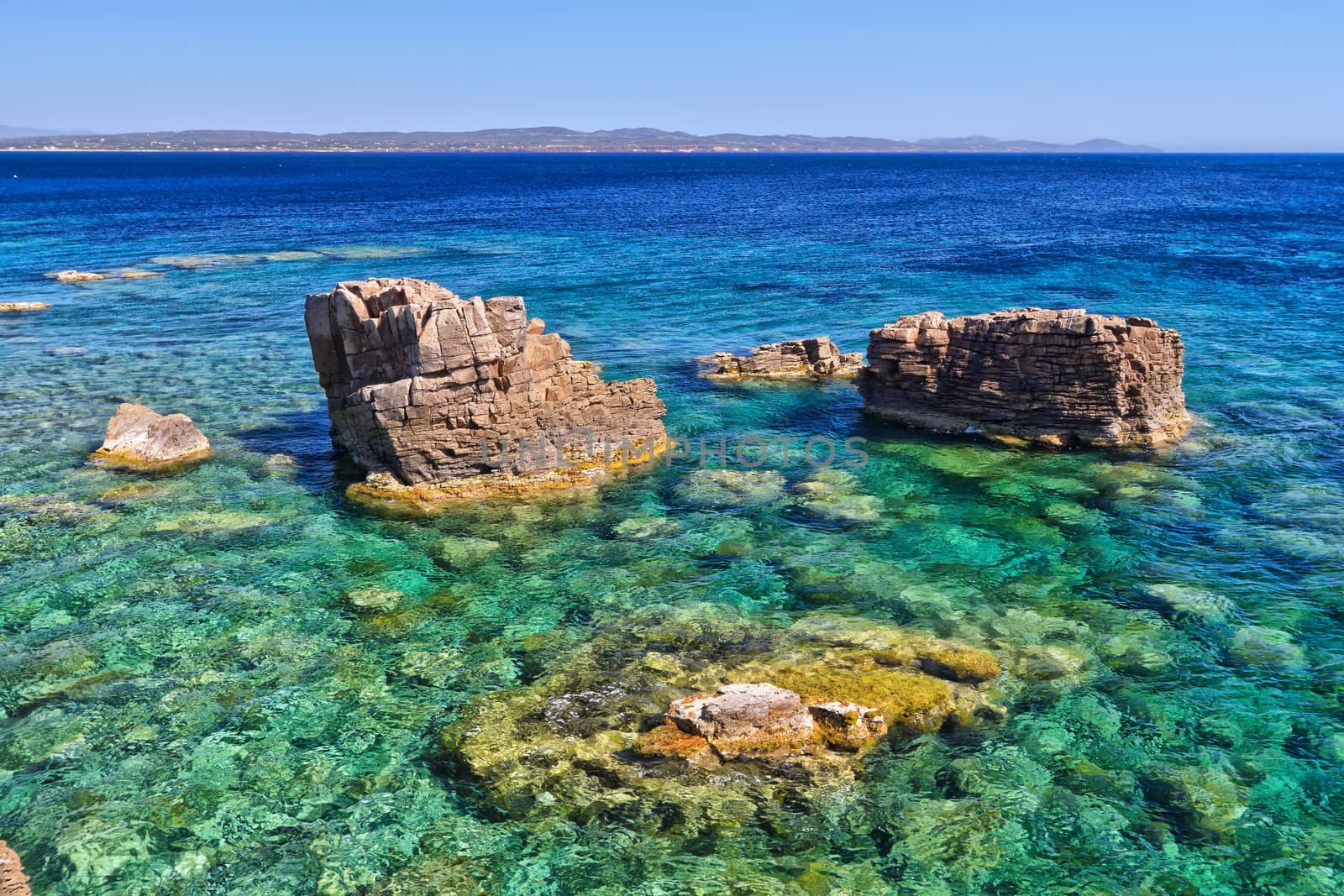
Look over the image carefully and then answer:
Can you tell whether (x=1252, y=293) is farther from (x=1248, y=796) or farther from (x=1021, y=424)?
(x=1248, y=796)

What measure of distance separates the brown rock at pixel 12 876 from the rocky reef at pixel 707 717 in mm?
6072

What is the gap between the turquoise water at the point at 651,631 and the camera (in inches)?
568

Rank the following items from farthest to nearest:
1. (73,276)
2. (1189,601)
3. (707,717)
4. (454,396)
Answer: (73,276)
(454,396)
(1189,601)
(707,717)

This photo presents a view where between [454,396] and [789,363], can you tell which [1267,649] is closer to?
[454,396]

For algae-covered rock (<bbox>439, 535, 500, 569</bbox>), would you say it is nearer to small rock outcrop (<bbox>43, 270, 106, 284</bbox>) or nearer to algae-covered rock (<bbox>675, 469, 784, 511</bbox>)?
algae-covered rock (<bbox>675, 469, 784, 511</bbox>)

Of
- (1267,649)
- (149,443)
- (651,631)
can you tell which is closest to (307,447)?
(149,443)

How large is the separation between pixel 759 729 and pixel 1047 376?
62.8ft

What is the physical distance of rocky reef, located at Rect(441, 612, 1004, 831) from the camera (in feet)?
50.7

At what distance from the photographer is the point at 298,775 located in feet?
52.9

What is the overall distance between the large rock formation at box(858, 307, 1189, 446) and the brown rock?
2714 centimetres

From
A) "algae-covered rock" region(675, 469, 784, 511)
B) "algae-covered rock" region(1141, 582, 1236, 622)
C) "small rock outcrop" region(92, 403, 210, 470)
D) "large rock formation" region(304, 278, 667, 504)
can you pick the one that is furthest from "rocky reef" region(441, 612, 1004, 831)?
"small rock outcrop" region(92, 403, 210, 470)

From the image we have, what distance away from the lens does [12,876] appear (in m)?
13.7

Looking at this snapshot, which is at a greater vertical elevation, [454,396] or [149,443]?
[454,396]

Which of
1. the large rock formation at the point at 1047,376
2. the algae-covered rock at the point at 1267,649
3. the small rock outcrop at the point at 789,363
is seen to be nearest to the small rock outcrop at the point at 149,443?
the small rock outcrop at the point at 789,363
